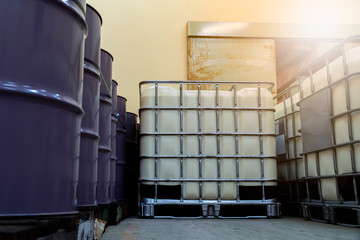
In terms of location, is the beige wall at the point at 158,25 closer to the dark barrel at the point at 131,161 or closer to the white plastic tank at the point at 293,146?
the dark barrel at the point at 131,161

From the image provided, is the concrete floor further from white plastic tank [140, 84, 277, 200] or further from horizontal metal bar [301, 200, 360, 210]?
white plastic tank [140, 84, 277, 200]

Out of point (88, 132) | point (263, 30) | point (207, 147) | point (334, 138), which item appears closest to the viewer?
point (88, 132)

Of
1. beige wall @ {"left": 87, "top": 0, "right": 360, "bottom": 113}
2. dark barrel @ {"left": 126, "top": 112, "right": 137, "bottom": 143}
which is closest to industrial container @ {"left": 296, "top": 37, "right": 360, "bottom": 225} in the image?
dark barrel @ {"left": 126, "top": 112, "right": 137, "bottom": 143}

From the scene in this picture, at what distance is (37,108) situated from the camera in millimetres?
1626

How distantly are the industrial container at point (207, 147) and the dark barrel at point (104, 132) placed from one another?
5.47ft

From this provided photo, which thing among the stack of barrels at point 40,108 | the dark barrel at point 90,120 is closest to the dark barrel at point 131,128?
the dark barrel at point 90,120

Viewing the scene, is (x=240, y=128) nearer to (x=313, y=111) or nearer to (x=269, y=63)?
(x=313, y=111)

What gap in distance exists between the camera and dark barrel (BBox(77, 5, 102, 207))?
2639 millimetres

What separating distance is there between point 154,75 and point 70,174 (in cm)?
658

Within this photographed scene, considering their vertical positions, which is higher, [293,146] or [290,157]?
[293,146]

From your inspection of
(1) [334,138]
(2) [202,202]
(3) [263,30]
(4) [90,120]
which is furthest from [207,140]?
(3) [263,30]

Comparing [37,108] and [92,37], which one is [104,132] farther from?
[37,108]

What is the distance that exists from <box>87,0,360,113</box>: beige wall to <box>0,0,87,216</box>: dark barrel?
6253 millimetres

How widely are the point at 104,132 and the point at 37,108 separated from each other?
204 centimetres
